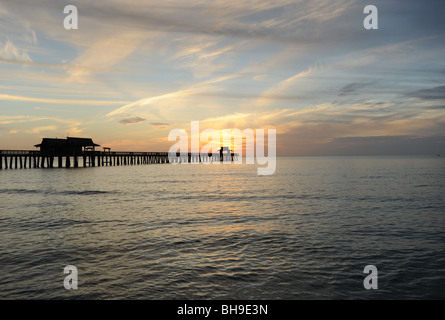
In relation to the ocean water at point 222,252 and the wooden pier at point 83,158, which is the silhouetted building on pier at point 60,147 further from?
the ocean water at point 222,252

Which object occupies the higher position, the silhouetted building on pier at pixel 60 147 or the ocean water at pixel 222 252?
the silhouetted building on pier at pixel 60 147

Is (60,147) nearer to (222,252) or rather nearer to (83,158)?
(83,158)

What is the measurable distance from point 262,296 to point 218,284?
125 centimetres

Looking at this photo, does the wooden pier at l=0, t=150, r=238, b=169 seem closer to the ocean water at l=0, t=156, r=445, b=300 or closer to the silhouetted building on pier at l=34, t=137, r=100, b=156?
the silhouetted building on pier at l=34, t=137, r=100, b=156

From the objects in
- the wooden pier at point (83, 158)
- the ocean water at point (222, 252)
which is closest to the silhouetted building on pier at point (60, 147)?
the wooden pier at point (83, 158)

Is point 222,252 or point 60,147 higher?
point 60,147

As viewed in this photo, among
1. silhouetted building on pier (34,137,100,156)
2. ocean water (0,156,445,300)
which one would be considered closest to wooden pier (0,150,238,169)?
silhouetted building on pier (34,137,100,156)

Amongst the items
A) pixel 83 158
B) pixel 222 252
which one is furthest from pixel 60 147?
pixel 222 252

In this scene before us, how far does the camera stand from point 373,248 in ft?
39.7

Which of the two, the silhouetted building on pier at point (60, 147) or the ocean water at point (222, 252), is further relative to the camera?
the silhouetted building on pier at point (60, 147)

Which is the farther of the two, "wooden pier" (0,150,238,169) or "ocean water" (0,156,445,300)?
"wooden pier" (0,150,238,169)

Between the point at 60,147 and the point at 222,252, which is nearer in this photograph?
the point at 222,252

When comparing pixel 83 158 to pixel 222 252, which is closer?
pixel 222 252
